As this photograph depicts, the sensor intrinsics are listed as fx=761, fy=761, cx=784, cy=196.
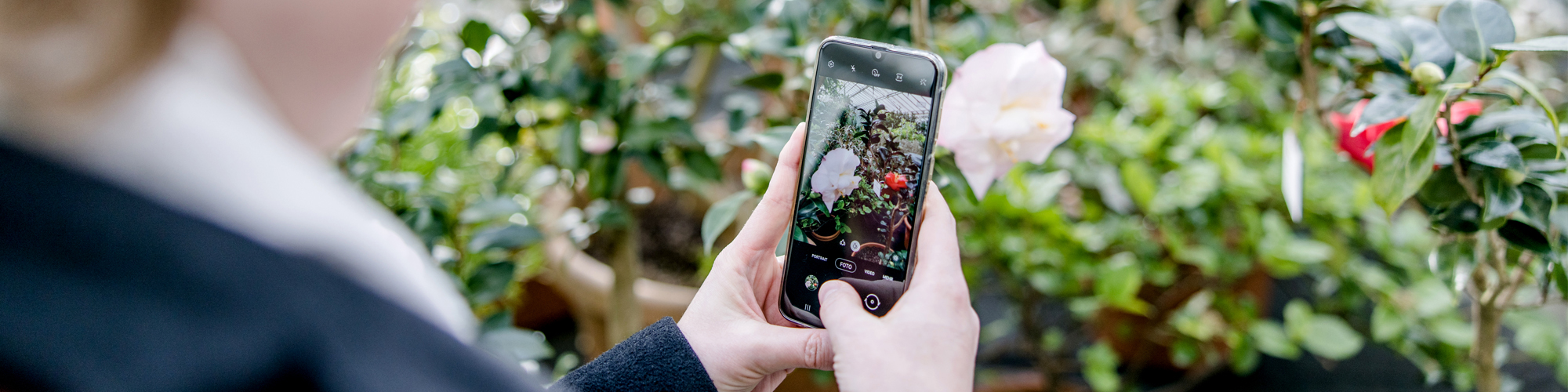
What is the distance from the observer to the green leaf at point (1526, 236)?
20.1 inches

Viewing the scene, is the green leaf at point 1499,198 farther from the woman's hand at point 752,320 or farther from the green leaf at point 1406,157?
the woman's hand at point 752,320

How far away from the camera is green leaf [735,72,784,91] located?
697mm

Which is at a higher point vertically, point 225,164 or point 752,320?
point 225,164

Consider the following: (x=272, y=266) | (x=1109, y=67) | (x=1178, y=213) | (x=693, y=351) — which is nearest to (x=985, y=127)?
(x=693, y=351)

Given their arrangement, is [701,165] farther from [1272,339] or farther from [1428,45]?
[1272,339]

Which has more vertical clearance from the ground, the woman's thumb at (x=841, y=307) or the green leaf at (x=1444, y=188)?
the woman's thumb at (x=841, y=307)

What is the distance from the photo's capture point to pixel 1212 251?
0.97 m

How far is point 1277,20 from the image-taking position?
24.0 inches

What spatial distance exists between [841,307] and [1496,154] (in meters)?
0.43

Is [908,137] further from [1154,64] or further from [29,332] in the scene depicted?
[1154,64]

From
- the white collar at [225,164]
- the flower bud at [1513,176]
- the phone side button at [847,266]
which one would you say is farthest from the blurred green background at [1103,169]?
the white collar at [225,164]

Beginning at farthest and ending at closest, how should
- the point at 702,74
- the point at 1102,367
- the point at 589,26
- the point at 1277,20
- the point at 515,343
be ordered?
1. the point at 702,74
2. the point at 1102,367
3. the point at 589,26
4. the point at 515,343
5. the point at 1277,20

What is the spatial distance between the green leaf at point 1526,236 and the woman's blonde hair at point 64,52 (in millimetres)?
756

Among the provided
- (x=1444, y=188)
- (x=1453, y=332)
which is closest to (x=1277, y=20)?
(x=1444, y=188)
